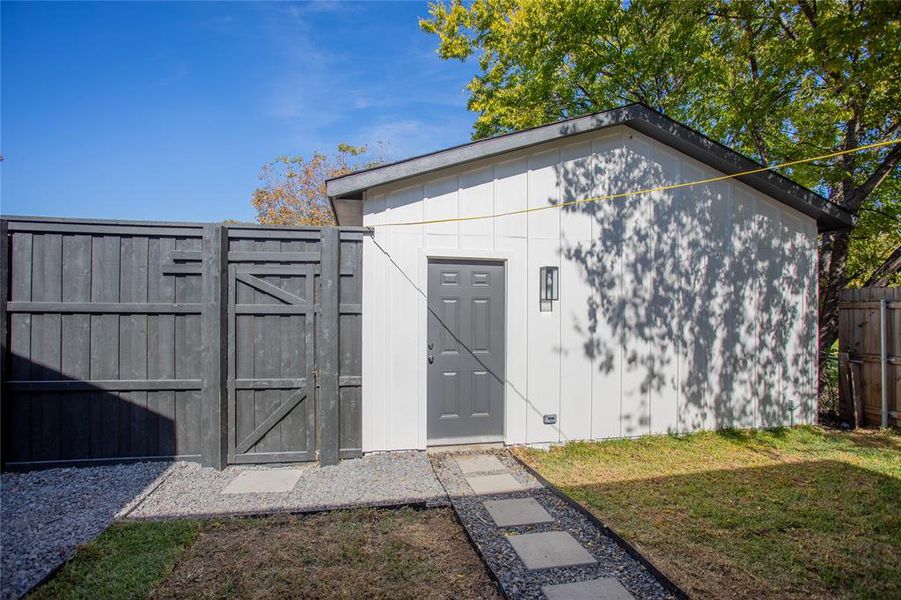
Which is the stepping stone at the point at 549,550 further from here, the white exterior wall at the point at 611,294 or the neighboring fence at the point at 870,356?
the neighboring fence at the point at 870,356

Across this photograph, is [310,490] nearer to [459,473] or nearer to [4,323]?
[459,473]

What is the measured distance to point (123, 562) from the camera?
2627 mm

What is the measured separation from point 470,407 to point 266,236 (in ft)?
9.39

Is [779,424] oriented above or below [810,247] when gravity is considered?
below

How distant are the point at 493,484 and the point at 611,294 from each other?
270 cm

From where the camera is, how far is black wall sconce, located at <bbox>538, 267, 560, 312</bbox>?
4926 mm

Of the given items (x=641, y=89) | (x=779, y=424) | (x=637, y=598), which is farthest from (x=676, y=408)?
(x=641, y=89)

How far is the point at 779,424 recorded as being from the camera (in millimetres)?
5820

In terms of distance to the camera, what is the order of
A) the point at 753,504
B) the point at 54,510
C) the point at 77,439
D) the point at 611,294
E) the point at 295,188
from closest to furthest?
the point at 54,510
the point at 753,504
the point at 77,439
the point at 611,294
the point at 295,188

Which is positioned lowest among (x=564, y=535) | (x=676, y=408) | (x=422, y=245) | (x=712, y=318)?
(x=564, y=535)

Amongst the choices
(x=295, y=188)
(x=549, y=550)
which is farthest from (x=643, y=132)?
(x=295, y=188)

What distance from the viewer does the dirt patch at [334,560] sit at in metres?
2.39

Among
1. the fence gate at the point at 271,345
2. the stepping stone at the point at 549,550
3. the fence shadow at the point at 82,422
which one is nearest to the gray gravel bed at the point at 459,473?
the stepping stone at the point at 549,550

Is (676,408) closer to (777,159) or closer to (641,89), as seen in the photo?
(777,159)
